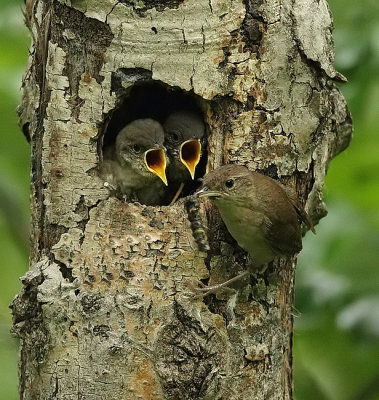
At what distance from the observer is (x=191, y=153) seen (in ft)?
13.6

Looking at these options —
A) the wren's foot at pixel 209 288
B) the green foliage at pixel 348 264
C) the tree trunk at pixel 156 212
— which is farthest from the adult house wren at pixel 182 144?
the green foliage at pixel 348 264

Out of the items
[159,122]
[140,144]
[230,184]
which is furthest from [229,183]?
[159,122]

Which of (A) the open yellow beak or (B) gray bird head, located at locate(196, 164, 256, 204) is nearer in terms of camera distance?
(B) gray bird head, located at locate(196, 164, 256, 204)

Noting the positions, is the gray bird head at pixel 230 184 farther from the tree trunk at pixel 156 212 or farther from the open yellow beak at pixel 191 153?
the open yellow beak at pixel 191 153

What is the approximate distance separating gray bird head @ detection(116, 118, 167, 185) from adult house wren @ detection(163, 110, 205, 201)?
99 mm

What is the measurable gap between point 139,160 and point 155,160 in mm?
174

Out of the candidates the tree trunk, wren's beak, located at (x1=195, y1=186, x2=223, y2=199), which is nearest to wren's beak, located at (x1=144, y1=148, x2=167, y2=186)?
the tree trunk

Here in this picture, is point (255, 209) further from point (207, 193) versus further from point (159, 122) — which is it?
point (159, 122)

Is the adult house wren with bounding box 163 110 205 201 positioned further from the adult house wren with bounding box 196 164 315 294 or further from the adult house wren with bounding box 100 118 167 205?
the adult house wren with bounding box 196 164 315 294

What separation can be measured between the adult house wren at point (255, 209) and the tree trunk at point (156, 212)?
0.16 meters

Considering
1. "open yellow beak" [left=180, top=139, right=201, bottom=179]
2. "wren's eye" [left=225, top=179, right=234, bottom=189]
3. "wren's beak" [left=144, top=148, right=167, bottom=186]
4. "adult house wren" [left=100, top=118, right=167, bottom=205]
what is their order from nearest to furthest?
"wren's eye" [left=225, top=179, right=234, bottom=189], "open yellow beak" [left=180, top=139, right=201, bottom=179], "adult house wren" [left=100, top=118, right=167, bottom=205], "wren's beak" [left=144, top=148, right=167, bottom=186]

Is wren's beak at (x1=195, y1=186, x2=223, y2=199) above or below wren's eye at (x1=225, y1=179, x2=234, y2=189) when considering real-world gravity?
below

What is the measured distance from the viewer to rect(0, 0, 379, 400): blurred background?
4.32 metres

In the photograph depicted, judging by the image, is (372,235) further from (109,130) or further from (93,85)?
(93,85)
